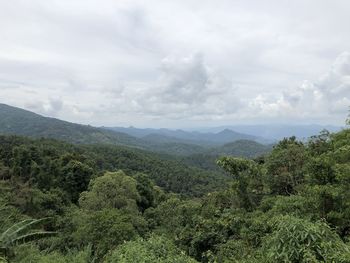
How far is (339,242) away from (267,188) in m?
17.1

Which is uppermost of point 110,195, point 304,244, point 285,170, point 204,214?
point 304,244

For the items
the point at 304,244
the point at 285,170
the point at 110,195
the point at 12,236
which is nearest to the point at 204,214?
the point at 285,170

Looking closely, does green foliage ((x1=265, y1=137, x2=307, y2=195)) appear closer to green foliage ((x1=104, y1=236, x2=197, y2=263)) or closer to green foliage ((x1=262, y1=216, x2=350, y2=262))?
green foliage ((x1=104, y1=236, x2=197, y2=263))

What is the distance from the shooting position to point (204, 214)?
22078 mm

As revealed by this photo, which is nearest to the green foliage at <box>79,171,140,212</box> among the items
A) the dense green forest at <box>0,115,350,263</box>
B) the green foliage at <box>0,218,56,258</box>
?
the dense green forest at <box>0,115,350,263</box>

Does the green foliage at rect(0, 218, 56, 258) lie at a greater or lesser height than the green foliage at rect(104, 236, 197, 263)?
greater

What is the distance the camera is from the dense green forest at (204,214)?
8195 mm

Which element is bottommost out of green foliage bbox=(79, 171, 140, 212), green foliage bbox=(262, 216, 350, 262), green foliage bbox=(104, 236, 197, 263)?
green foliage bbox=(79, 171, 140, 212)

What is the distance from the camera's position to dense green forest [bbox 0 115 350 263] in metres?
8.20

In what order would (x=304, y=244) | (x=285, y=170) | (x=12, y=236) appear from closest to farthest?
(x=304, y=244) < (x=12, y=236) < (x=285, y=170)

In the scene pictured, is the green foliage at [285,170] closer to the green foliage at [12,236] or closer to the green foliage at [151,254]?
the green foliage at [151,254]

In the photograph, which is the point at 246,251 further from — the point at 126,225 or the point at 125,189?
the point at 125,189

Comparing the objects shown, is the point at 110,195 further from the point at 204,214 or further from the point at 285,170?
the point at 285,170

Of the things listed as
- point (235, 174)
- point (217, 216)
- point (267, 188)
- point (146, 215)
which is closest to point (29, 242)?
point (217, 216)
